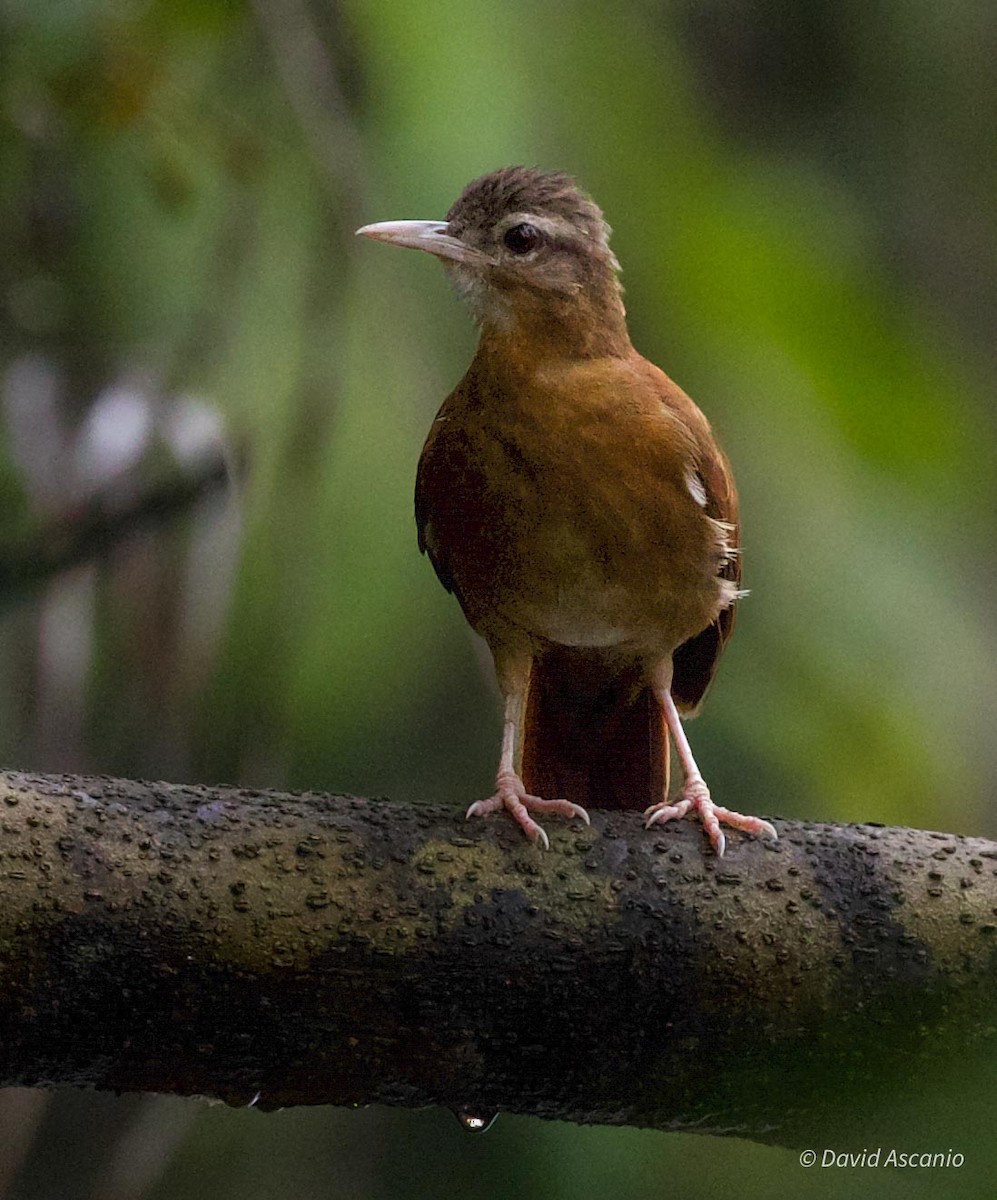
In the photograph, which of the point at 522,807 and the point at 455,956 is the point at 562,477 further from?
the point at 455,956

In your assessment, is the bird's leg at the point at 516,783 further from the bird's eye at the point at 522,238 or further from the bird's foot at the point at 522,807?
the bird's eye at the point at 522,238

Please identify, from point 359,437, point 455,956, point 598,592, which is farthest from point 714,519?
point 455,956

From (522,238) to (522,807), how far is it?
1.20 meters

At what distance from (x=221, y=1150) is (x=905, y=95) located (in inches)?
138

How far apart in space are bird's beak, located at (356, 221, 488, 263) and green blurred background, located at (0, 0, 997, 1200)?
0.22m

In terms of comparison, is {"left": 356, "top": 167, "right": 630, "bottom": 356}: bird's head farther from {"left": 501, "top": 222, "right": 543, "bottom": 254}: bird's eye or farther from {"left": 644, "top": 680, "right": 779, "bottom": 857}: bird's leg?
{"left": 644, "top": 680, "right": 779, "bottom": 857}: bird's leg

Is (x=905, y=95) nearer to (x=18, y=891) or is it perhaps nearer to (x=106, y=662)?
(x=106, y=662)

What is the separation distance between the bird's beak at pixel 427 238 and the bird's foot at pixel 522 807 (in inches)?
40.4

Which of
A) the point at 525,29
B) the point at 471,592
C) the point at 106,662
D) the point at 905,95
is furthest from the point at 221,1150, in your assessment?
the point at 905,95

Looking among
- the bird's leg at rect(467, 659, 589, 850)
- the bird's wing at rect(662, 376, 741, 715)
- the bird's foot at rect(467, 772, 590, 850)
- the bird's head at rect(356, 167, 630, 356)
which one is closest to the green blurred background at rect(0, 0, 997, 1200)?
the bird's wing at rect(662, 376, 741, 715)

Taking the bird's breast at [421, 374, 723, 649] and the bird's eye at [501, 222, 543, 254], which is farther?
the bird's eye at [501, 222, 543, 254]

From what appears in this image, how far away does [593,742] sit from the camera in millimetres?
3529

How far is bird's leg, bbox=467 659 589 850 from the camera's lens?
2.50 meters

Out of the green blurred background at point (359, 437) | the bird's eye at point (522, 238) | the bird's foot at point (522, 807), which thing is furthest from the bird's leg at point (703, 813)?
the bird's eye at point (522, 238)
